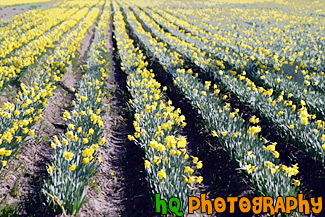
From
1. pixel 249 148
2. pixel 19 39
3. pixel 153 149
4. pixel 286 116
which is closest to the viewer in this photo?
pixel 153 149

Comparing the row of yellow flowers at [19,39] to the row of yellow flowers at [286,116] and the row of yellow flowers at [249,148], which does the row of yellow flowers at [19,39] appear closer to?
the row of yellow flowers at [249,148]

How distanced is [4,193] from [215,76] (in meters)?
6.00

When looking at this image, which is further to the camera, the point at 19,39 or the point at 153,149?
the point at 19,39

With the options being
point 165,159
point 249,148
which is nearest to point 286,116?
point 249,148

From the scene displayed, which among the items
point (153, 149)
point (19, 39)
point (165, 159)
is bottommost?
point (165, 159)

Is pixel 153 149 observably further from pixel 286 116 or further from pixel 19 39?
pixel 19 39

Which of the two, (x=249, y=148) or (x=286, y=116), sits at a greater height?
(x=286, y=116)

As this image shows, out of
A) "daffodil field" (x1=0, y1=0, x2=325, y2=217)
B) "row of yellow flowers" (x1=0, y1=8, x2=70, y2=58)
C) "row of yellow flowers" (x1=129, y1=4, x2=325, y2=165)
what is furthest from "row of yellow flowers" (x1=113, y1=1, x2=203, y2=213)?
"row of yellow flowers" (x1=0, y1=8, x2=70, y2=58)

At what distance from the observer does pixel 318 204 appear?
3.95 meters

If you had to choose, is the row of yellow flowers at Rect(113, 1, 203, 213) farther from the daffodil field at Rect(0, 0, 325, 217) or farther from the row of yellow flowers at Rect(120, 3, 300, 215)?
the row of yellow flowers at Rect(120, 3, 300, 215)

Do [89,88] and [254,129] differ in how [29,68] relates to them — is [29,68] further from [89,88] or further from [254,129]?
[254,129]

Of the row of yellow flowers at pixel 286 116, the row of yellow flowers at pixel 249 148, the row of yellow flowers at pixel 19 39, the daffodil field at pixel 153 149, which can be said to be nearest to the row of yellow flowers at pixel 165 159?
the daffodil field at pixel 153 149

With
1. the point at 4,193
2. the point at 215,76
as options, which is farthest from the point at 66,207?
the point at 215,76

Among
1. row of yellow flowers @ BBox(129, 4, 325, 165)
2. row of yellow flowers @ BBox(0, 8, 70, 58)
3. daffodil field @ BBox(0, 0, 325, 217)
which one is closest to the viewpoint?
daffodil field @ BBox(0, 0, 325, 217)
